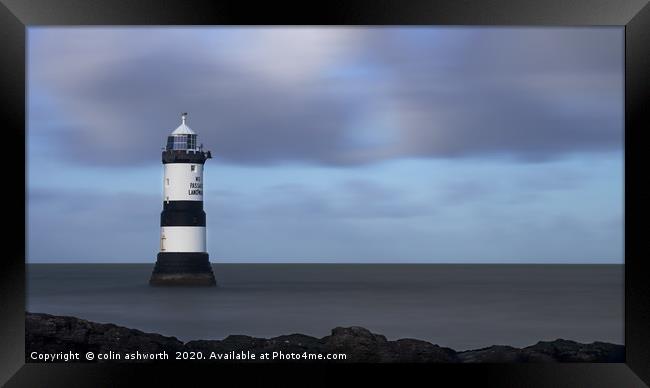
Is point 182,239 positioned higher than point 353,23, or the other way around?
point 353,23

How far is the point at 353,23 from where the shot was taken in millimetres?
5176

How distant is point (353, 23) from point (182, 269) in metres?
18.9

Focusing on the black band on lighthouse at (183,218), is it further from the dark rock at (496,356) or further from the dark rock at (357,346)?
the dark rock at (357,346)

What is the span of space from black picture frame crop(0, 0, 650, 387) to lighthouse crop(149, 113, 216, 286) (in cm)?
1705

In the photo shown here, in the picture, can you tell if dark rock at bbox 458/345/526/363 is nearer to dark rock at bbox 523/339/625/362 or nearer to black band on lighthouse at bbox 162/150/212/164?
dark rock at bbox 523/339/625/362

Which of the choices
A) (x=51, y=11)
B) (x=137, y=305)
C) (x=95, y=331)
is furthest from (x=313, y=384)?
(x=137, y=305)

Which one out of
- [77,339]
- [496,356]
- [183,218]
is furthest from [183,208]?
[496,356]

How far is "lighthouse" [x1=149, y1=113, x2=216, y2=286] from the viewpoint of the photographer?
883 inches

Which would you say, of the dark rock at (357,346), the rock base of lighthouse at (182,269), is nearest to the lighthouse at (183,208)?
the rock base of lighthouse at (182,269)

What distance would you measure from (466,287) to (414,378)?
142 feet

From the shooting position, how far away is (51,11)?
5258 mm

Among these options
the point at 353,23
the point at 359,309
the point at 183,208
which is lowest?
the point at 359,309

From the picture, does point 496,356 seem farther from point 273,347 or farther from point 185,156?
point 185,156

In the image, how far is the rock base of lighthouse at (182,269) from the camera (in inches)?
922
